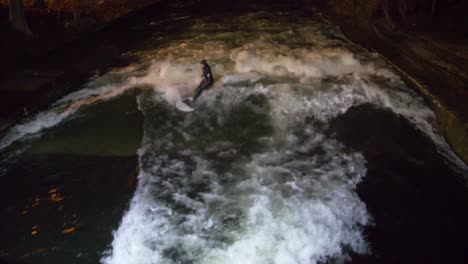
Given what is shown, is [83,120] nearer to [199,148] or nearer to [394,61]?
[199,148]

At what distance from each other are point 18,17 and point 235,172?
9.45 meters

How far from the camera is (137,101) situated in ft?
28.7

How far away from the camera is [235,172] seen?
620cm

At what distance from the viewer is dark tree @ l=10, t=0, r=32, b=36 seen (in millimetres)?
10539

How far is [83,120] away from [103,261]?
14.1 feet

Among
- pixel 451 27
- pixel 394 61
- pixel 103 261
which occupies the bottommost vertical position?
pixel 103 261

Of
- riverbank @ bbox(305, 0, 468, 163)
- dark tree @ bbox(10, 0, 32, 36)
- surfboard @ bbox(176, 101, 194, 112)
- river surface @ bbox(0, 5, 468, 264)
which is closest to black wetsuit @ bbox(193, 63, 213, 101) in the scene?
river surface @ bbox(0, 5, 468, 264)

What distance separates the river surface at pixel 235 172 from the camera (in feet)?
16.0

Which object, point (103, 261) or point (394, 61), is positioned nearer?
point (103, 261)

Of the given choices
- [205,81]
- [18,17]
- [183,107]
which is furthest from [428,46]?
[18,17]

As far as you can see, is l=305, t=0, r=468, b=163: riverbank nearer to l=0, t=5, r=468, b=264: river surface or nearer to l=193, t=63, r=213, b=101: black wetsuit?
l=0, t=5, r=468, b=264: river surface

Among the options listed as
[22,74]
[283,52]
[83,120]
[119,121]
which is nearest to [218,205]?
[119,121]

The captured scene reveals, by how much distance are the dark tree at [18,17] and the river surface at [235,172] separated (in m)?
3.45

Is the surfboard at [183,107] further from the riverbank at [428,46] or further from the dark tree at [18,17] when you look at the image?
the dark tree at [18,17]
